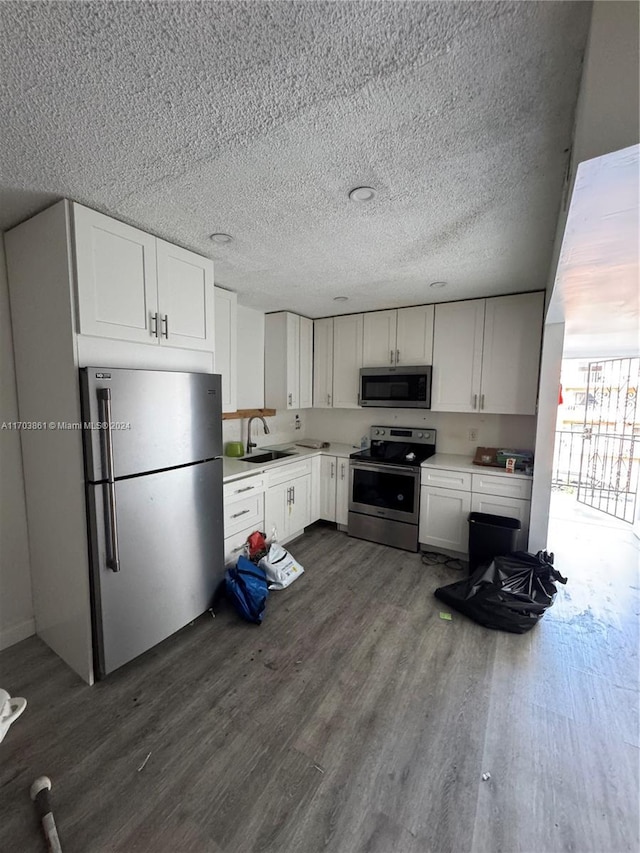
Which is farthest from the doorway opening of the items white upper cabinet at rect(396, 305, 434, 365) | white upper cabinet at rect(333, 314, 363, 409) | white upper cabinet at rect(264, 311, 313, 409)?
white upper cabinet at rect(264, 311, 313, 409)

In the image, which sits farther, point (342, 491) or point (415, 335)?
point (342, 491)

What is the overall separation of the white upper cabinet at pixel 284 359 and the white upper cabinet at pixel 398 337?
2.37 ft

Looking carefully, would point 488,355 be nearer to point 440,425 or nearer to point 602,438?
point 440,425

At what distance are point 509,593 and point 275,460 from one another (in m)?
2.09

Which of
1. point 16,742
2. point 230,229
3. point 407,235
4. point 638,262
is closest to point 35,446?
point 16,742

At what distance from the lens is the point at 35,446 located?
199 centimetres

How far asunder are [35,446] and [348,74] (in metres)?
2.27

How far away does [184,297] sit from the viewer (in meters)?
2.16

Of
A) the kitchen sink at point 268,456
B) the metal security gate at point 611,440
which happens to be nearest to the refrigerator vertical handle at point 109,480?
the kitchen sink at point 268,456

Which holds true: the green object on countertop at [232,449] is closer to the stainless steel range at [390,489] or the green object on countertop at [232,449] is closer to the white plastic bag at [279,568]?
the white plastic bag at [279,568]

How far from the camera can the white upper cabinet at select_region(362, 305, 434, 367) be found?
137 inches

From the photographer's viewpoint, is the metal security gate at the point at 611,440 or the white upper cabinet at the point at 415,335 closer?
the white upper cabinet at the point at 415,335

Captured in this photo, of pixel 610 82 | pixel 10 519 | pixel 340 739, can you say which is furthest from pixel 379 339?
pixel 10 519

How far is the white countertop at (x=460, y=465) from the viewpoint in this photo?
2950 mm
